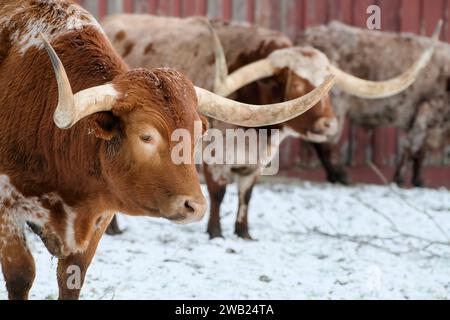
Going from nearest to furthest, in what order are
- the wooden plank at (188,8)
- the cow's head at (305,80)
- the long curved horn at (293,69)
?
1. the long curved horn at (293,69)
2. the cow's head at (305,80)
3. the wooden plank at (188,8)

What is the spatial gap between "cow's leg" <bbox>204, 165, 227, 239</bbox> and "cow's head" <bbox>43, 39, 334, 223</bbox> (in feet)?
10.4

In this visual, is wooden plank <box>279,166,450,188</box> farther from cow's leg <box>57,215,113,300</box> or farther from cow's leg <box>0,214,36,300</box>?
cow's leg <box>0,214,36,300</box>

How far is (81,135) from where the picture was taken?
12.7 feet

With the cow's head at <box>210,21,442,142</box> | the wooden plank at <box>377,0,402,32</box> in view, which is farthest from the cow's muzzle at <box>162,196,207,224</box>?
the wooden plank at <box>377,0,402,32</box>

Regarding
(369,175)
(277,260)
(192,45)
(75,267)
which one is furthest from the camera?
(369,175)

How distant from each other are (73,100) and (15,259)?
1165 millimetres

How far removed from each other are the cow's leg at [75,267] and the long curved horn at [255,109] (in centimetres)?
80

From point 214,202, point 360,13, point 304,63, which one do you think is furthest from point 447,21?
point 214,202

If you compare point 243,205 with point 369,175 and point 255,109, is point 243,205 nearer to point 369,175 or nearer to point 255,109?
point 255,109

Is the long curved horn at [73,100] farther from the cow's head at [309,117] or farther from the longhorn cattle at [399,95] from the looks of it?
the longhorn cattle at [399,95]

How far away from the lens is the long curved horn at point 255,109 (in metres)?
3.96

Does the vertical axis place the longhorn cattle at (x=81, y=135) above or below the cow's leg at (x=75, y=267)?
above

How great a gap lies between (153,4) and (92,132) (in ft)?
21.8

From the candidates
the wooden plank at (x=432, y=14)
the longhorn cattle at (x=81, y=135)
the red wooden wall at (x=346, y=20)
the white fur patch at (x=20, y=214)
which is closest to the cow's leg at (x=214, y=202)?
the longhorn cattle at (x=81, y=135)
